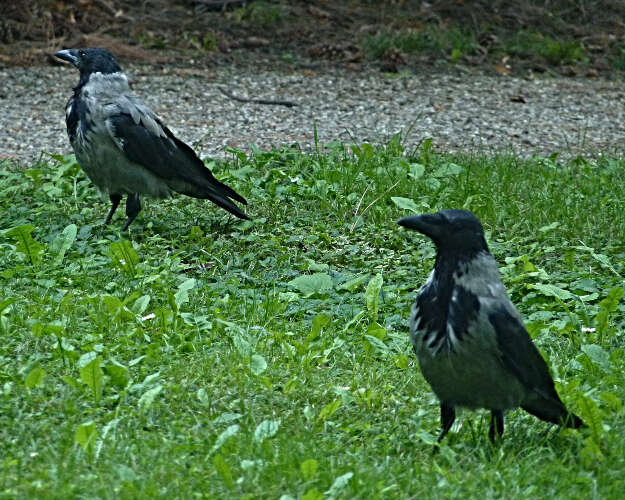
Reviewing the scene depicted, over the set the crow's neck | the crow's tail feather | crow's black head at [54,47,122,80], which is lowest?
the crow's tail feather

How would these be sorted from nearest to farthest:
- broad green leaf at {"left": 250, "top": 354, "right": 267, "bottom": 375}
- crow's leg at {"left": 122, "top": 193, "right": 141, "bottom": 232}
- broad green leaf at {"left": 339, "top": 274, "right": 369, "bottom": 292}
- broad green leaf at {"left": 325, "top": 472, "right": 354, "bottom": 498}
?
broad green leaf at {"left": 325, "top": 472, "right": 354, "bottom": 498}, broad green leaf at {"left": 250, "top": 354, "right": 267, "bottom": 375}, broad green leaf at {"left": 339, "top": 274, "right": 369, "bottom": 292}, crow's leg at {"left": 122, "top": 193, "right": 141, "bottom": 232}

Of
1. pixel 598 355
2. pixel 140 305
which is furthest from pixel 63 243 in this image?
pixel 598 355

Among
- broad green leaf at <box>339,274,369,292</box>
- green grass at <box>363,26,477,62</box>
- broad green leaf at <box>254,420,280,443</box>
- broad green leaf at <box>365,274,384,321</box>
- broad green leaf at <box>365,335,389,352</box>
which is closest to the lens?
broad green leaf at <box>254,420,280,443</box>

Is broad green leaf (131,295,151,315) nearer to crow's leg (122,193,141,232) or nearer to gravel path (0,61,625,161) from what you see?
crow's leg (122,193,141,232)

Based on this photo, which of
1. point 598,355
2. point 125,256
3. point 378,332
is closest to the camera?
point 598,355

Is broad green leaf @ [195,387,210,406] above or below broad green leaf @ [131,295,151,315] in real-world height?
above

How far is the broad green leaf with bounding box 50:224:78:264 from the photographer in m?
6.07

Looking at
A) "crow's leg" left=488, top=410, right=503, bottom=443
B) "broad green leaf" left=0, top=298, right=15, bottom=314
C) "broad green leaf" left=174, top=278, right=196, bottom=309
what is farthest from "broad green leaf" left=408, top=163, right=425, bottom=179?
"crow's leg" left=488, top=410, right=503, bottom=443

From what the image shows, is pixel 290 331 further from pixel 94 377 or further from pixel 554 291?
pixel 554 291

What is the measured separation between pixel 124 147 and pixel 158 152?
232mm

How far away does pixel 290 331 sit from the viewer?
5230mm

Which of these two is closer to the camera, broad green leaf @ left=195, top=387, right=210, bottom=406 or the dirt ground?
broad green leaf @ left=195, top=387, right=210, bottom=406

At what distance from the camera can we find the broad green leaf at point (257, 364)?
457 cm

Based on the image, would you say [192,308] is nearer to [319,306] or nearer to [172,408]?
[319,306]
